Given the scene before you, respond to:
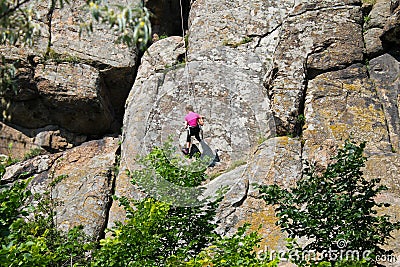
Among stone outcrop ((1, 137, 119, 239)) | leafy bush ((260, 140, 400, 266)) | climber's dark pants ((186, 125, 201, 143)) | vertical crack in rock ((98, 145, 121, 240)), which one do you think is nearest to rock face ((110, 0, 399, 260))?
vertical crack in rock ((98, 145, 121, 240))

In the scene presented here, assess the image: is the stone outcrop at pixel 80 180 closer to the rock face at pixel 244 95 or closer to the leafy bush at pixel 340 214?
the rock face at pixel 244 95

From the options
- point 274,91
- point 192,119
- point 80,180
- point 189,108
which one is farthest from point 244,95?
point 80,180

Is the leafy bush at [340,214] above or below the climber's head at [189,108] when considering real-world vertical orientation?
below

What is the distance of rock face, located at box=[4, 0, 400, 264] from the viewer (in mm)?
13484

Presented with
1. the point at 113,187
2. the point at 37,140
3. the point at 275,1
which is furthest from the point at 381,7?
the point at 37,140

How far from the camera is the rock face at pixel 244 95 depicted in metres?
13.5

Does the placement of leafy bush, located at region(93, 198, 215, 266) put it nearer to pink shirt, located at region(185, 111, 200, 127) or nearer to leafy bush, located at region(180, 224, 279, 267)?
leafy bush, located at region(180, 224, 279, 267)

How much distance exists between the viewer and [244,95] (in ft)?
53.7

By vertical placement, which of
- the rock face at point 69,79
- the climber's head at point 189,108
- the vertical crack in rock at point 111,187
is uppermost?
the rock face at point 69,79

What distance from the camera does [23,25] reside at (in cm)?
482

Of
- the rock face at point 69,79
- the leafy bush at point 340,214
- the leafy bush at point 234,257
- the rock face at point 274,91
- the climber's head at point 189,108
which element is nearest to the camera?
the leafy bush at point 234,257

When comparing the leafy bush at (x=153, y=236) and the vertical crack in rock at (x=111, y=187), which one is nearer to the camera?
the leafy bush at (x=153, y=236)

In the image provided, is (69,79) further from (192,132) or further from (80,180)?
(192,132)

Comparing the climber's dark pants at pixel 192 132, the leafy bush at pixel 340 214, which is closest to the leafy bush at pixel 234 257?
the leafy bush at pixel 340 214
